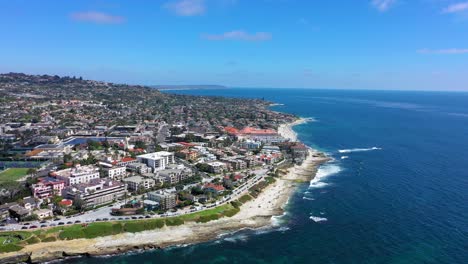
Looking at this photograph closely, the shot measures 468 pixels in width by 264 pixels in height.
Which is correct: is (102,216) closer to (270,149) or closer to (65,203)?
(65,203)

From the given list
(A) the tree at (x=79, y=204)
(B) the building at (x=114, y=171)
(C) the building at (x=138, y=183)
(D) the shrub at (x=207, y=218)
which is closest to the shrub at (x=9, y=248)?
(A) the tree at (x=79, y=204)

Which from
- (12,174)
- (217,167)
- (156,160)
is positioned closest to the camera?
(12,174)

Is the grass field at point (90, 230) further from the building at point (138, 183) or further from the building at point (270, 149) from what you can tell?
the building at point (270, 149)

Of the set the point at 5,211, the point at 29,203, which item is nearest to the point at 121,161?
the point at 29,203

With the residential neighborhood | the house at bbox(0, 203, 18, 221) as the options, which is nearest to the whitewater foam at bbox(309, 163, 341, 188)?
the residential neighborhood

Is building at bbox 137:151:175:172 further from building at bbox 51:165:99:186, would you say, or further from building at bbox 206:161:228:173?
building at bbox 51:165:99:186
